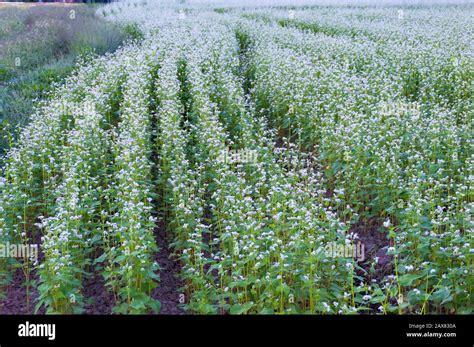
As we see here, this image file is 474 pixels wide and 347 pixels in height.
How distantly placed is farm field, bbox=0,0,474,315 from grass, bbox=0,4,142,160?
0.85 metres

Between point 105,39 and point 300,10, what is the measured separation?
14044 mm

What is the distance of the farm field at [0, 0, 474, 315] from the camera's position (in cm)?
582

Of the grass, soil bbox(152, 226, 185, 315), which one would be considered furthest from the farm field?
the grass

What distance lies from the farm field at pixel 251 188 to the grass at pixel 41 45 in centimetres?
85

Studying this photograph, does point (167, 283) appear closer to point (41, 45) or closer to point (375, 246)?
point (375, 246)

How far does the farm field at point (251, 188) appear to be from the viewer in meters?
5.82

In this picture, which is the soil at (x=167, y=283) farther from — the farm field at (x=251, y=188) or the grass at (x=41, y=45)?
the grass at (x=41, y=45)

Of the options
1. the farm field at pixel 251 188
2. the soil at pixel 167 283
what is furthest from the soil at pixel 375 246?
the soil at pixel 167 283

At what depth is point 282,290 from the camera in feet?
17.5

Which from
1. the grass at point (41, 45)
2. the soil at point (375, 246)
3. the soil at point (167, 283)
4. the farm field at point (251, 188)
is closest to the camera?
the farm field at point (251, 188)

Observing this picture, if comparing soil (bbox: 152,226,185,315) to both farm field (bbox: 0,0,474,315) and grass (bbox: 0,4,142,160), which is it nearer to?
farm field (bbox: 0,0,474,315)

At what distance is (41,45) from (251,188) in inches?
497
